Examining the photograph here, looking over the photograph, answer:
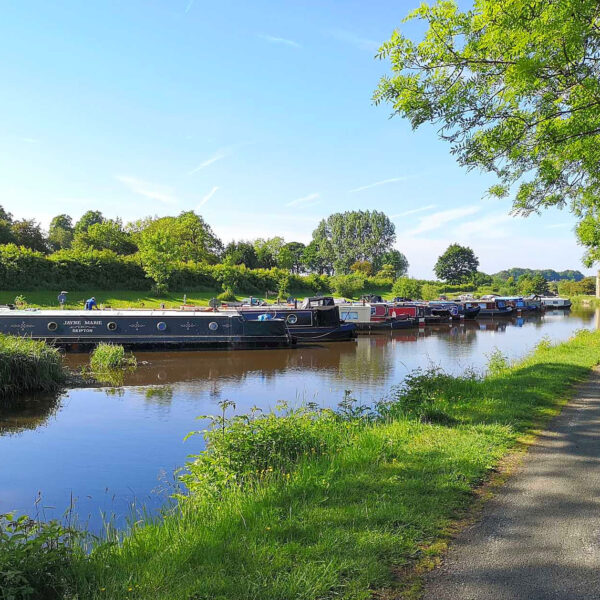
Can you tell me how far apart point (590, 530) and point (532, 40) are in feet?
20.5

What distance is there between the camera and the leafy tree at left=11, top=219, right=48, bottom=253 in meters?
50.2

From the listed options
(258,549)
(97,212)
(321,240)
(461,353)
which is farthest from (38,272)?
(321,240)

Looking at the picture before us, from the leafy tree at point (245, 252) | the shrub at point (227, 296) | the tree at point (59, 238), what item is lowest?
the shrub at point (227, 296)

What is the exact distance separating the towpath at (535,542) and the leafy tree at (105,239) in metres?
55.3

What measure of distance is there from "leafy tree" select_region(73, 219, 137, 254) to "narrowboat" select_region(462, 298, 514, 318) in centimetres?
3690

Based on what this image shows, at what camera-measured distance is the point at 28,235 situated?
168 ft

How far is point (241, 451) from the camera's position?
6023 mm

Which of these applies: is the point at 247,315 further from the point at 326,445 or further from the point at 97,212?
the point at 97,212

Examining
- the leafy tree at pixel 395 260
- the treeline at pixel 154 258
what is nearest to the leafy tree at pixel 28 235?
the treeline at pixel 154 258

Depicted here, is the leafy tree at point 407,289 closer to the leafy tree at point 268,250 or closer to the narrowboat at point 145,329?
the leafy tree at point 268,250

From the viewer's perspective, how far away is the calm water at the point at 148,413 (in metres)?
7.25

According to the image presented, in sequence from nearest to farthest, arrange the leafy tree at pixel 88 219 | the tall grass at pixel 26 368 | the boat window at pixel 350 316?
the tall grass at pixel 26 368 → the boat window at pixel 350 316 → the leafy tree at pixel 88 219

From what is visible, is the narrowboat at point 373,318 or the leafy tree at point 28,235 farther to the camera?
the leafy tree at point 28,235

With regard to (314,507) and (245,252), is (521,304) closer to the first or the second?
(245,252)
